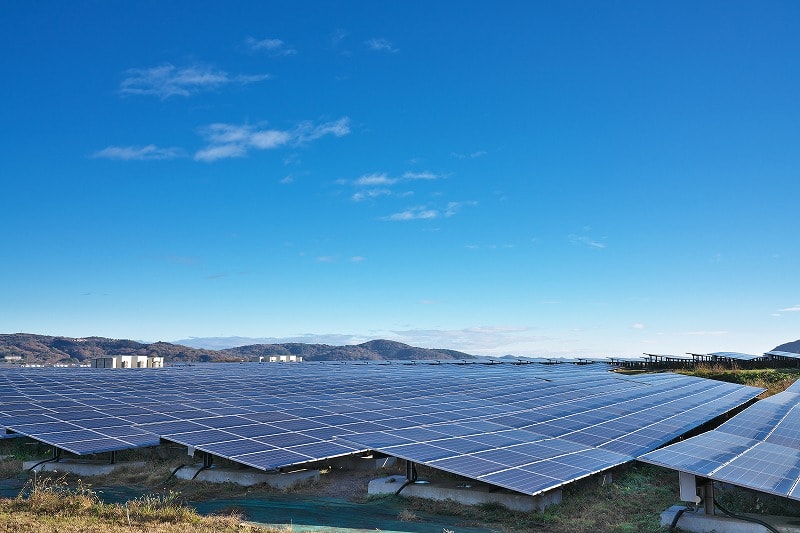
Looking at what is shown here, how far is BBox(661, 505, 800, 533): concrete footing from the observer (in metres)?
11.9

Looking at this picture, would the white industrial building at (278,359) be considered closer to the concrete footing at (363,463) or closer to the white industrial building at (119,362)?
the white industrial building at (119,362)

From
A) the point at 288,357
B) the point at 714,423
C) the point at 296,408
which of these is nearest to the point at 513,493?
the point at 296,408

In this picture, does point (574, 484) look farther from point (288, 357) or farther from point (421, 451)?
point (288, 357)

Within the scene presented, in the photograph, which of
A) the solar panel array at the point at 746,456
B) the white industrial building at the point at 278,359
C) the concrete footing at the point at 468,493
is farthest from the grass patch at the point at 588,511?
the white industrial building at the point at 278,359

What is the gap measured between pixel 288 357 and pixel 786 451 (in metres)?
130

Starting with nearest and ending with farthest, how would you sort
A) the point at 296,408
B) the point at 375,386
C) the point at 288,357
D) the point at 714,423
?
1. the point at 296,408
2. the point at 714,423
3. the point at 375,386
4. the point at 288,357

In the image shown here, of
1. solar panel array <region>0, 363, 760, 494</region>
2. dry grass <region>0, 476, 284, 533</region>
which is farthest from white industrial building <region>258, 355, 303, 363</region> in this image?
dry grass <region>0, 476, 284, 533</region>

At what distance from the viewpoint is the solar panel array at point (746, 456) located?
12.1m

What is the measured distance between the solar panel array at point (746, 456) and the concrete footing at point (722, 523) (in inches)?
35.3

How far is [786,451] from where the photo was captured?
15281 millimetres

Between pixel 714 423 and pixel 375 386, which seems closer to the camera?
pixel 714 423

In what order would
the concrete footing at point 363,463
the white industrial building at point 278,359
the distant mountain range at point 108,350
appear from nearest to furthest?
the concrete footing at point 363,463
the white industrial building at point 278,359
the distant mountain range at point 108,350

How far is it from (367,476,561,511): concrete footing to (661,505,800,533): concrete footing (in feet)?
9.20

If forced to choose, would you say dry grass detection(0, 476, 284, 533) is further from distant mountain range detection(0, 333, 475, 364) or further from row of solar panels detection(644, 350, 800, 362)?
distant mountain range detection(0, 333, 475, 364)
